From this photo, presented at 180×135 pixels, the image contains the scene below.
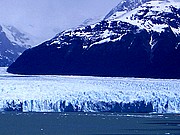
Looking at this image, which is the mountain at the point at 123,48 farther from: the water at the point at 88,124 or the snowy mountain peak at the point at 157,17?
the water at the point at 88,124

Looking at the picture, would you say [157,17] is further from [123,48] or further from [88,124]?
[88,124]

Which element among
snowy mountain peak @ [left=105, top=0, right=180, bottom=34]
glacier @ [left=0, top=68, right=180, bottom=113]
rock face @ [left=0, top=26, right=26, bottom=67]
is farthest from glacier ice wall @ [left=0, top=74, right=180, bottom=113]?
rock face @ [left=0, top=26, right=26, bottom=67]

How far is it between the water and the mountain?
107ft

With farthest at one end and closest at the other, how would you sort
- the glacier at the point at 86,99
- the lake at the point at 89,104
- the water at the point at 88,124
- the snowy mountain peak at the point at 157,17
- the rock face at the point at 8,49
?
the rock face at the point at 8,49, the snowy mountain peak at the point at 157,17, the glacier at the point at 86,99, the lake at the point at 89,104, the water at the point at 88,124

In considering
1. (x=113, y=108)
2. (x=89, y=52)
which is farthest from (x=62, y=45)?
(x=113, y=108)

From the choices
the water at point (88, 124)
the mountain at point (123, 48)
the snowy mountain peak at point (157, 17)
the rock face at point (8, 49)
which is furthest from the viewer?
the rock face at point (8, 49)

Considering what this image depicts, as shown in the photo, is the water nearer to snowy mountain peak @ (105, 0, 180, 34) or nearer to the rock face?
snowy mountain peak @ (105, 0, 180, 34)

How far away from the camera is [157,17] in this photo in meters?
78.0

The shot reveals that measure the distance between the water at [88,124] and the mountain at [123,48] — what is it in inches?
1289

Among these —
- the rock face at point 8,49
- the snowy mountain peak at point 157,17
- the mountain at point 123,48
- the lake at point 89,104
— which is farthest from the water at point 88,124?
the rock face at point 8,49

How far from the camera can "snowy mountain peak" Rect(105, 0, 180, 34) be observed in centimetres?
7543

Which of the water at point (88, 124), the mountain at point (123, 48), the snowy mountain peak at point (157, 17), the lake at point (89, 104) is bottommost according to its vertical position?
the water at point (88, 124)

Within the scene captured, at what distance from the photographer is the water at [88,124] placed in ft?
92.6

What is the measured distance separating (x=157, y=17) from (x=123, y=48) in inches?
253
